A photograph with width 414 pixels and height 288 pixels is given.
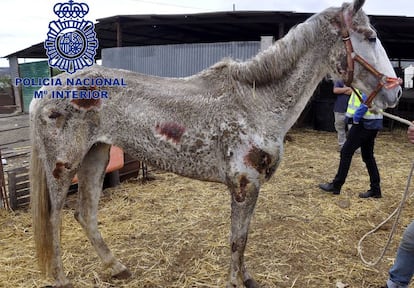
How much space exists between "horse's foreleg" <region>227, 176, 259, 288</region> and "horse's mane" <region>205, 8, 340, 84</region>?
2.26 feet

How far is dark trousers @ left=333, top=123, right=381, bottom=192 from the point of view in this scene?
4.39 m

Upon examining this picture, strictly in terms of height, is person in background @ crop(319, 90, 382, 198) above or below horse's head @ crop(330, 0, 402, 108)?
below

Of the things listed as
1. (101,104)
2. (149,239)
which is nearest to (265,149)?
(101,104)

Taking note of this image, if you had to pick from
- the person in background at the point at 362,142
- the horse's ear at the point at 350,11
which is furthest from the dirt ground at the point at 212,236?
the horse's ear at the point at 350,11

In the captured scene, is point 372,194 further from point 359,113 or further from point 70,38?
→ point 70,38

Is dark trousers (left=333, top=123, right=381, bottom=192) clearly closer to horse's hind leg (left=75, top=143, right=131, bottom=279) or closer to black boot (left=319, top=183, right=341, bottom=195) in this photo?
black boot (left=319, top=183, right=341, bottom=195)

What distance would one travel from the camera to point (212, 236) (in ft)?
11.5

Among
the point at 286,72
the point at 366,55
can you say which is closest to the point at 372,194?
the point at 366,55

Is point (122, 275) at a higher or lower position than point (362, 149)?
lower

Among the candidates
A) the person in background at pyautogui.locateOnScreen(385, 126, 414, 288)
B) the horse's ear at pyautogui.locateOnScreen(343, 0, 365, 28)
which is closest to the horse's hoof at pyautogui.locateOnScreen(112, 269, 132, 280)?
the person in background at pyautogui.locateOnScreen(385, 126, 414, 288)

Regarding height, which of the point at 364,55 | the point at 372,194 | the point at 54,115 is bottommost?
the point at 372,194

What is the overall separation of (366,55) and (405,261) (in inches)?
54.0

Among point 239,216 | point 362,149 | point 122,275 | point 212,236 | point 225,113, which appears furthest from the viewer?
point 362,149

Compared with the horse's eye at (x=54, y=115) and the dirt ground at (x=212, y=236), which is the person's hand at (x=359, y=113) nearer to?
the dirt ground at (x=212, y=236)
